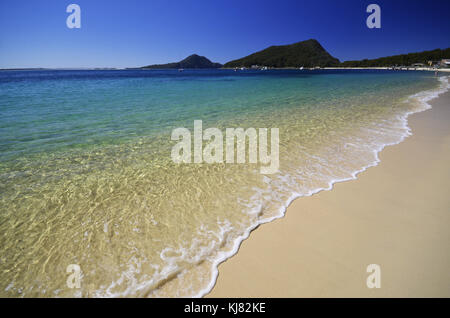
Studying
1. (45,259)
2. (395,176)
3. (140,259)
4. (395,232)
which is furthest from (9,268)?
(395,176)

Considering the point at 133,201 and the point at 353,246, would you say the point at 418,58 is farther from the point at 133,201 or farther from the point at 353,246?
the point at 133,201

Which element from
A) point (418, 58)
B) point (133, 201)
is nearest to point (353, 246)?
point (133, 201)

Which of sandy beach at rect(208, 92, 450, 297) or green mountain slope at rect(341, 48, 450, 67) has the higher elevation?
green mountain slope at rect(341, 48, 450, 67)

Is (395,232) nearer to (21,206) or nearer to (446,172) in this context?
(446,172)

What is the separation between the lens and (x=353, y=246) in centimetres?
342

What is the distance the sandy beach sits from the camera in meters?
2.85

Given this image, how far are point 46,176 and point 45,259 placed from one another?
10.2ft

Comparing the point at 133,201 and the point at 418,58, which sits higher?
the point at 418,58

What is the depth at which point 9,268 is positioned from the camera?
122 inches

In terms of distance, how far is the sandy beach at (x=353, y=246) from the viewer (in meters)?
2.85

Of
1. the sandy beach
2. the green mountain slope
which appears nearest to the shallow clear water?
the sandy beach

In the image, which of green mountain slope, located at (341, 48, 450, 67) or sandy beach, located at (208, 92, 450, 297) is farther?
green mountain slope, located at (341, 48, 450, 67)

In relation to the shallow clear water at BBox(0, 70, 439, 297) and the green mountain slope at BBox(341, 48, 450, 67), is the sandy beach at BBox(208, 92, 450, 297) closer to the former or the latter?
the shallow clear water at BBox(0, 70, 439, 297)

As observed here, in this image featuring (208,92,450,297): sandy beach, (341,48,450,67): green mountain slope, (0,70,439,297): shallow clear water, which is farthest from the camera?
(341,48,450,67): green mountain slope
